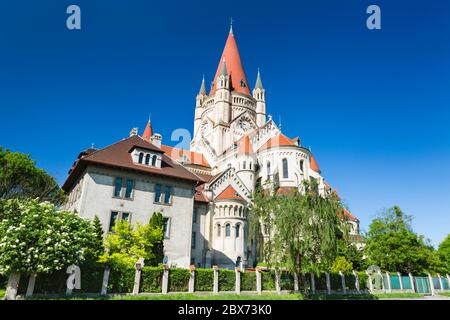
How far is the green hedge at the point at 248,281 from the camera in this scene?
76.5 ft

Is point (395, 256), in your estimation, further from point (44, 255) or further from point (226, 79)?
point (226, 79)

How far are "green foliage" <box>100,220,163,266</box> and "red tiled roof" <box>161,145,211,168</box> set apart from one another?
29.3m

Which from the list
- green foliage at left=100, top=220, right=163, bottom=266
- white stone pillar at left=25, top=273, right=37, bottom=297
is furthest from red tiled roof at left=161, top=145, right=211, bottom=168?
white stone pillar at left=25, top=273, right=37, bottom=297

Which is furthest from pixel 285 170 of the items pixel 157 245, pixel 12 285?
pixel 12 285

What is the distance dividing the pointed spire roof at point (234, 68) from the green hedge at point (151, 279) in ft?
147

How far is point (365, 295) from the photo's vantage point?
27797mm

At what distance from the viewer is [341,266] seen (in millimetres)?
30281

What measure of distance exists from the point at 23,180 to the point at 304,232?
28.1 m

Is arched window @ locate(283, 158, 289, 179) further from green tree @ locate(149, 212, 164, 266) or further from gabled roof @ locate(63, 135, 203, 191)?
green tree @ locate(149, 212, 164, 266)

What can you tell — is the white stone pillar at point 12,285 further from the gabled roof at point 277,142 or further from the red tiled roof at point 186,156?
the gabled roof at point 277,142

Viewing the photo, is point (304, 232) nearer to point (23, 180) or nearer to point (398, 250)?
point (398, 250)

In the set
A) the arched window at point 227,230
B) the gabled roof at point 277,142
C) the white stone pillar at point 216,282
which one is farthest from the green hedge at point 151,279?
the gabled roof at point 277,142

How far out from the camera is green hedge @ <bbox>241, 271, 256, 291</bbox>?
23.3 metres
